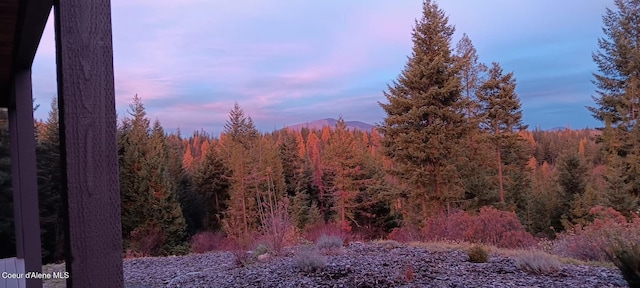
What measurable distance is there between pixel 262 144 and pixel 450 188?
555 inches

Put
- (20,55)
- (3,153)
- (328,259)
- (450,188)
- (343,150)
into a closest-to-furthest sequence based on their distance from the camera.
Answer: (20,55), (328,259), (3,153), (450,188), (343,150)

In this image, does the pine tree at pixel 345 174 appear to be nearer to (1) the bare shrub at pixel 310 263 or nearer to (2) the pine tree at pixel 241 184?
(2) the pine tree at pixel 241 184

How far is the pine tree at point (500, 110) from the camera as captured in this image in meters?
19.6

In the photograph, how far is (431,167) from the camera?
55.2 feet

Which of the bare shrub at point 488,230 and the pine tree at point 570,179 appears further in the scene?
the pine tree at point 570,179

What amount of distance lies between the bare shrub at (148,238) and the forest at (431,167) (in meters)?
0.05

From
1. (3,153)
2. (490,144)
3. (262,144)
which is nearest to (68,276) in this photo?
(3,153)

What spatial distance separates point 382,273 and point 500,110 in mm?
16360

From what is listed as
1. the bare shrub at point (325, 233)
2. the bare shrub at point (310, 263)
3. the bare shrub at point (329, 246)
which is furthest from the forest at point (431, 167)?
the bare shrub at point (310, 263)

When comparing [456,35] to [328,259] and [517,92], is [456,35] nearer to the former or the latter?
[517,92]

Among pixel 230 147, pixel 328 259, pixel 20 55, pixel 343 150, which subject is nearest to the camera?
pixel 20 55

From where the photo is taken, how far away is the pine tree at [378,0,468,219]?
16438mm

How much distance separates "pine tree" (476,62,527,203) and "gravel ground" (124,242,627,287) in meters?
14.0

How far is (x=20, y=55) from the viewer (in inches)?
119
